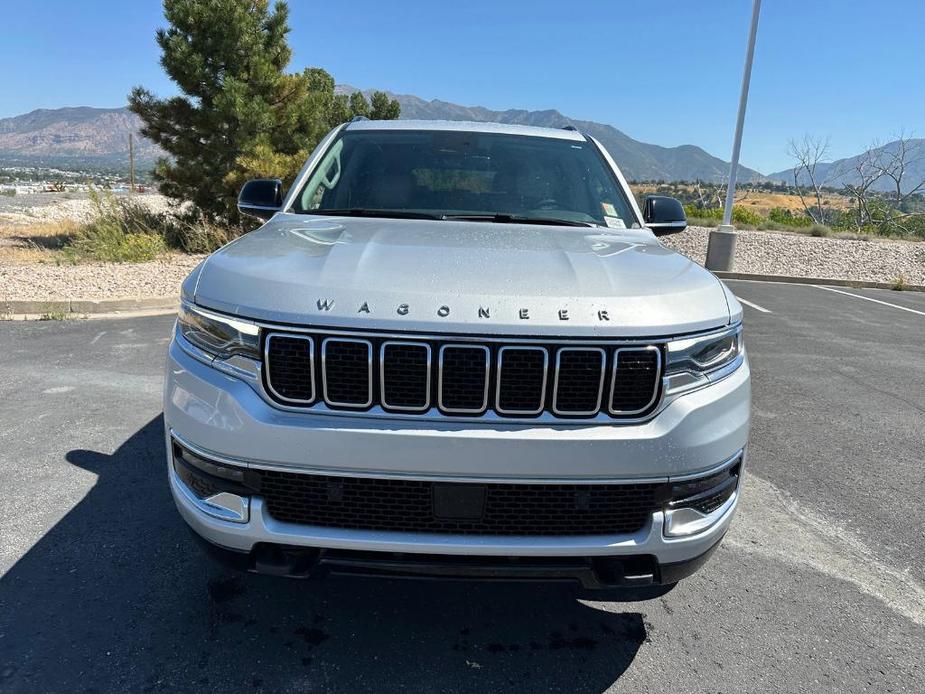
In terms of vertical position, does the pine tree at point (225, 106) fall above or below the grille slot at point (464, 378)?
above

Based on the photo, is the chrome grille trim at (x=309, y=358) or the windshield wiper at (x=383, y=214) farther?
the windshield wiper at (x=383, y=214)

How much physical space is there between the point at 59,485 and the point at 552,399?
294cm

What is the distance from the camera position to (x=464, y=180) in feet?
11.5

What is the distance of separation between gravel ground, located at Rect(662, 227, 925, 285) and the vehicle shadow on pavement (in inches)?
533

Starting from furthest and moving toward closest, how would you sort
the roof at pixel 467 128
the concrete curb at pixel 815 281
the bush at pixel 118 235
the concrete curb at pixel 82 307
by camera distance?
the concrete curb at pixel 815 281 < the bush at pixel 118 235 < the concrete curb at pixel 82 307 < the roof at pixel 467 128

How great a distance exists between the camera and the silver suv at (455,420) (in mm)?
1934

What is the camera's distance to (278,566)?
205 cm

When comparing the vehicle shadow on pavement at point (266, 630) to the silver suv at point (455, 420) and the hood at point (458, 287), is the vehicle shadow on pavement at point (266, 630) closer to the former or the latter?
the silver suv at point (455, 420)

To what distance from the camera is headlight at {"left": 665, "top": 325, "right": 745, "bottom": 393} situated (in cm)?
205

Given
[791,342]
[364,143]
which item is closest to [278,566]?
[364,143]

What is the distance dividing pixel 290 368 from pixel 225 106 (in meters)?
12.9

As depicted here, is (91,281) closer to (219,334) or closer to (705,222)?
(219,334)

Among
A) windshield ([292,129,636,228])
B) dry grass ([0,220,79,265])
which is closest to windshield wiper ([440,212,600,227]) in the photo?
windshield ([292,129,636,228])

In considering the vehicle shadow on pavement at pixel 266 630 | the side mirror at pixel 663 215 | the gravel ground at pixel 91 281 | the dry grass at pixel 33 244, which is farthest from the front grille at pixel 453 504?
the dry grass at pixel 33 244
